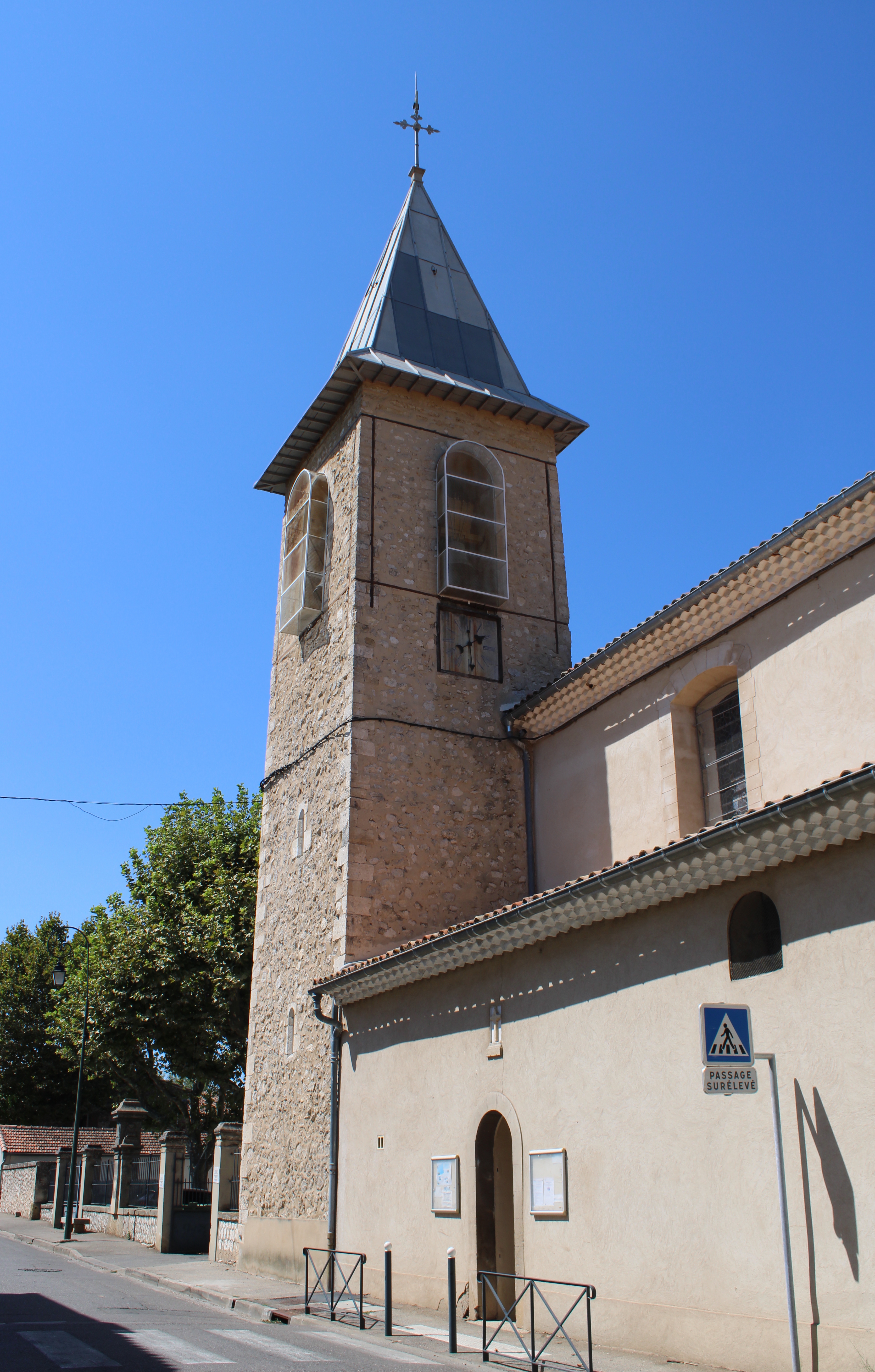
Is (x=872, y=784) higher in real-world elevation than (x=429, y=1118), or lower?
higher

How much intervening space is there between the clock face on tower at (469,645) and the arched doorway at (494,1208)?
7.31m

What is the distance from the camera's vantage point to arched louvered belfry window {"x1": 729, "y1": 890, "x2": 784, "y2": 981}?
7.62 metres

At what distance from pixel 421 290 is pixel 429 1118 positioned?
15135mm

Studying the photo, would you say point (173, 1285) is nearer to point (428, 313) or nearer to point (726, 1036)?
point (726, 1036)

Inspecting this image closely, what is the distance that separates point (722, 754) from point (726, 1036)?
20.3ft

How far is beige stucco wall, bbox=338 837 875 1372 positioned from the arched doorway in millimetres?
103

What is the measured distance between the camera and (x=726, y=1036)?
6664 mm

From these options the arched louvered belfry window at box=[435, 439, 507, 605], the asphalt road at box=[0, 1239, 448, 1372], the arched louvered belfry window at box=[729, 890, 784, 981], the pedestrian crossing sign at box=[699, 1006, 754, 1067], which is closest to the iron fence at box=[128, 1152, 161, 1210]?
the asphalt road at box=[0, 1239, 448, 1372]

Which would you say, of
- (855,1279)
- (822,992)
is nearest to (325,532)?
(822,992)

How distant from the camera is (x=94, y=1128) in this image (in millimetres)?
40125

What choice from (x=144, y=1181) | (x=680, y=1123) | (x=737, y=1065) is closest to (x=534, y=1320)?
(x=680, y=1123)

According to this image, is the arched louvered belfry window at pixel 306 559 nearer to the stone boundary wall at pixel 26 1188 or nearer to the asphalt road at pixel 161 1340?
the asphalt road at pixel 161 1340

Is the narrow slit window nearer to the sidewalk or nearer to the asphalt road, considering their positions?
the sidewalk

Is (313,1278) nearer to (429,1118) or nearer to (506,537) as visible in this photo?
(429,1118)
